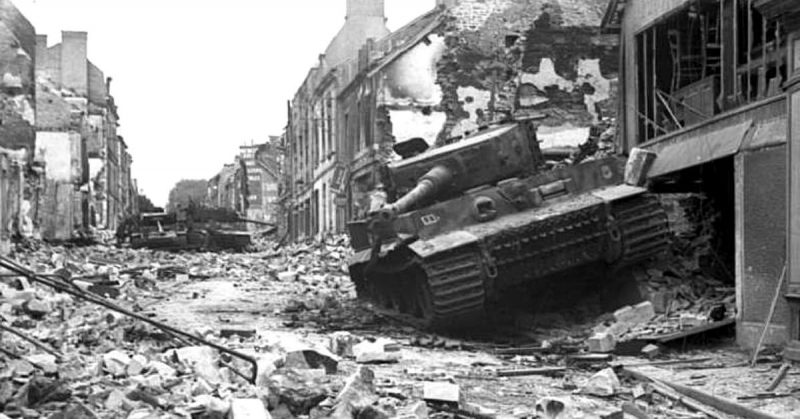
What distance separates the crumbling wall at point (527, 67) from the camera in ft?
94.9

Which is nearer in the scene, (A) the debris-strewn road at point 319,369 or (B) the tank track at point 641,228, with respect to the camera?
(A) the debris-strewn road at point 319,369

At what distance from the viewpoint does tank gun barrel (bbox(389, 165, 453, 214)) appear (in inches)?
562

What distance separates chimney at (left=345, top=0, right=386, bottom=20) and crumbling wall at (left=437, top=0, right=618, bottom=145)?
12.4 metres

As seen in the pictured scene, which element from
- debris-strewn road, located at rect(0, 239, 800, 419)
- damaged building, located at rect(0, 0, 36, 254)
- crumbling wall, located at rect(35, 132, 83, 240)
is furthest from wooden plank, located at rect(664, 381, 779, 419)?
crumbling wall, located at rect(35, 132, 83, 240)

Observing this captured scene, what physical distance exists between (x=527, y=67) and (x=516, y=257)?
16684 mm

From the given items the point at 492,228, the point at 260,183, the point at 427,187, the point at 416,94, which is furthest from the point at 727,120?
the point at 260,183

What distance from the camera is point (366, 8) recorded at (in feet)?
135

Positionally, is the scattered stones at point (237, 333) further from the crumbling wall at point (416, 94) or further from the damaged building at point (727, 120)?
the crumbling wall at point (416, 94)

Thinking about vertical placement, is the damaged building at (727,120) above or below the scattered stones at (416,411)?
above

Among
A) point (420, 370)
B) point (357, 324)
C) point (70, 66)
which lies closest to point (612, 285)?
point (357, 324)

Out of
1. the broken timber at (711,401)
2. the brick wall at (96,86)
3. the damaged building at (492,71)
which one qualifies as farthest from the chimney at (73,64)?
the broken timber at (711,401)

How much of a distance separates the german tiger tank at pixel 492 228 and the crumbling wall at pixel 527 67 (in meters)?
13.5

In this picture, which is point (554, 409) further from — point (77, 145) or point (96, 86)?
point (96, 86)

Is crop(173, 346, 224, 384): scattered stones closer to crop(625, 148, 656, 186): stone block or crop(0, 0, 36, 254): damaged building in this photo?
crop(625, 148, 656, 186): stone block
